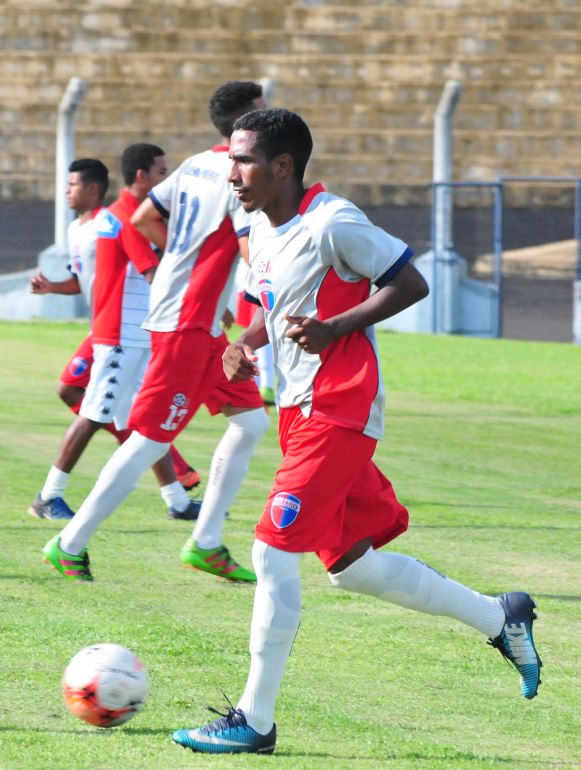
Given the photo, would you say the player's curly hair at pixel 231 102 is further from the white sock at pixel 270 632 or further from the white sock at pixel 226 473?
the white sock at pixel 270 632

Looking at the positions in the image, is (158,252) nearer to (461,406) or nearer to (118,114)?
(461,406)

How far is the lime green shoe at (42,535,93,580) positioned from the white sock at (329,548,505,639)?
2.13 meters

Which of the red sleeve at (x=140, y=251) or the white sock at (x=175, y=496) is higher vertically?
the red sleeve at (x=140, y=251)

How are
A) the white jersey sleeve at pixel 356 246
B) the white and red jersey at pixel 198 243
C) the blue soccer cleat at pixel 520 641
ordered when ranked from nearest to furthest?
the white jersey sleeve at pixel 356 246, the blue soccer cleat at pixel 520 641, the white and red jersey at pixel 198 243

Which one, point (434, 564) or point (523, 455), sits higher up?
point (434, 564)

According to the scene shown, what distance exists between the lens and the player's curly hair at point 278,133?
15.5 feet

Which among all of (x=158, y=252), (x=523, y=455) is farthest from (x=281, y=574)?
(x=523, y=455)

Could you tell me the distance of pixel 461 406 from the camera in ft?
48.8

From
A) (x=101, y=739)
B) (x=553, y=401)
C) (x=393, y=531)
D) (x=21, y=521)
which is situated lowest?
(x=553, y=401)

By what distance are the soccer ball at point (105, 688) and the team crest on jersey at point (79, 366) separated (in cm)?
471

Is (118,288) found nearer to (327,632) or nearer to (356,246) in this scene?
→ (327,632)

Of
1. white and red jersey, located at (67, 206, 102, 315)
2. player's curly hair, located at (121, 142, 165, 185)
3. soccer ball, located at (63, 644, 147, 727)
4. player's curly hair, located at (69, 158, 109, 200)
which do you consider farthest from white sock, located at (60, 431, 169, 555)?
player's curly hair, located at (69, 158, 109, 200)

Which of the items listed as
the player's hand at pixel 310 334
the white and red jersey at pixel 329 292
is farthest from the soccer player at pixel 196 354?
the player's hand at pixel 310 334

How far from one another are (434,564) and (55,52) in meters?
28.1
